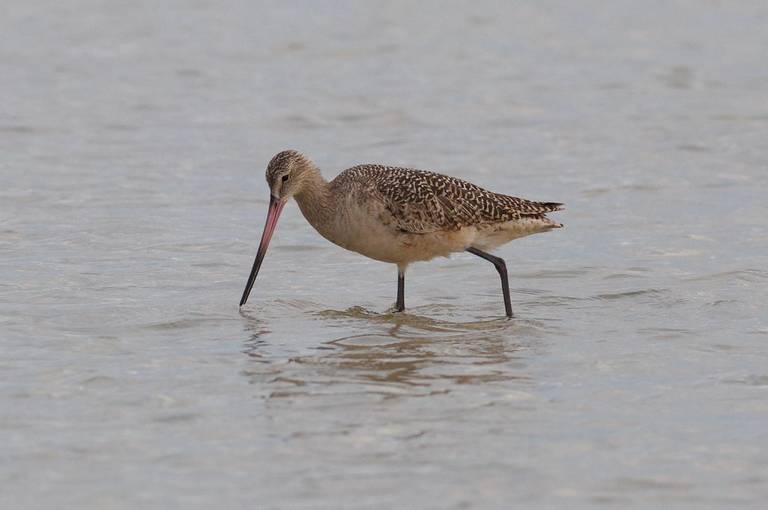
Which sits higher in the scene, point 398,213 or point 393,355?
point 398,213

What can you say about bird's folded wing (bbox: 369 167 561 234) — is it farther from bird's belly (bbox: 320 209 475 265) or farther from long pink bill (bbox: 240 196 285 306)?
long pink bill (bbox: 240 196 285 306)

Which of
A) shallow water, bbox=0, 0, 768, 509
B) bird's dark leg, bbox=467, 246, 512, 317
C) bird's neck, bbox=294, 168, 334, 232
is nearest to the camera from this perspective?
shallow water, bbox=0, 0, 768, 509

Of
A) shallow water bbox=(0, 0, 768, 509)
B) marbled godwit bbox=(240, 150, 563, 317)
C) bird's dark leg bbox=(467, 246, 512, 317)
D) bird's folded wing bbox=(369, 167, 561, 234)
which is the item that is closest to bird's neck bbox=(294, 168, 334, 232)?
marbled godwit bbox=(240, 150, 563, 317)

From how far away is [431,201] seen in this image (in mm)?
8789

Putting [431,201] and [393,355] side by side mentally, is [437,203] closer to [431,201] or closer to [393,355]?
[431,201]

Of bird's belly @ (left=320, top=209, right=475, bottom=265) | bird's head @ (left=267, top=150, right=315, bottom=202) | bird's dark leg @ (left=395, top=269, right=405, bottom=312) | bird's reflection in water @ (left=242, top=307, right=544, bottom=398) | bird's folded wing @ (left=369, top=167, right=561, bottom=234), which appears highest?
bird's head @ (left=267, top=150, right=315, bottom=202)

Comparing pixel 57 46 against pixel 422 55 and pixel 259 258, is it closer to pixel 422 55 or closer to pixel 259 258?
pixel 422 55

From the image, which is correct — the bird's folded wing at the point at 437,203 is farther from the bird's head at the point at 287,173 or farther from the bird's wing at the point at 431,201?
the bird's head at the point at 287,173

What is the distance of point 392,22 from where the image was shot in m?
21.2

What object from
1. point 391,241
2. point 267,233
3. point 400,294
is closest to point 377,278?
point 400,294

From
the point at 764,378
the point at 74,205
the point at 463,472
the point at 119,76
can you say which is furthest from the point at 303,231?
the point at 119,76

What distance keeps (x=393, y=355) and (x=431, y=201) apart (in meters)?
1.43

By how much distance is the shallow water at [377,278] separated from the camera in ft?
19.1

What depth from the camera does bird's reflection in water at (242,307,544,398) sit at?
6.99m
